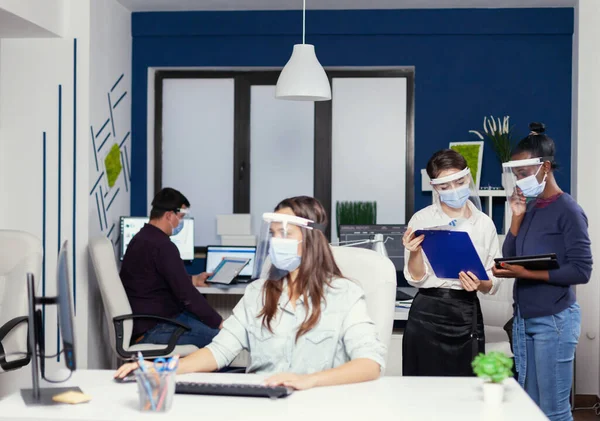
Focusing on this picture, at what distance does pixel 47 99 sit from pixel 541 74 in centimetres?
332

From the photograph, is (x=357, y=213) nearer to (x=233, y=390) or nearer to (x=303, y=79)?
(x=303, y=79)

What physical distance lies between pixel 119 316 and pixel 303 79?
5.21 feet

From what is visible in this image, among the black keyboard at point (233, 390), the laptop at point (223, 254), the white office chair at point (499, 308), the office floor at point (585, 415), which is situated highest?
the laptop at point (223, 254)

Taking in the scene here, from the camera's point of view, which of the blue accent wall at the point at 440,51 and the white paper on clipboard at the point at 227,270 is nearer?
the white paper on clipboard at the point at 227,270

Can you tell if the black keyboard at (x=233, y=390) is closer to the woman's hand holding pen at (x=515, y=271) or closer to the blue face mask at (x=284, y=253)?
the blue face mask at (x=284, y=253)

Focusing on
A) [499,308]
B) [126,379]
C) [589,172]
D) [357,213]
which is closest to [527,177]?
[126,379]

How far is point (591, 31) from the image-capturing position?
→ 5.19 m

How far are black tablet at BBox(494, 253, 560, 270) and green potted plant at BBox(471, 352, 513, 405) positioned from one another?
2.89ft

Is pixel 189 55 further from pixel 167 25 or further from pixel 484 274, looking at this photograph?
pixel 484 274

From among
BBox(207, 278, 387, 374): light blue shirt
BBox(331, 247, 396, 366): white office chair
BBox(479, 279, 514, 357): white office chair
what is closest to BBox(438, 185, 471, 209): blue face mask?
BBox(331, 247, 396, 366): white office chair

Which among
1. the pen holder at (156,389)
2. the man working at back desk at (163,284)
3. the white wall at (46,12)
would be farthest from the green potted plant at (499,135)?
the pen holder at (156,389)

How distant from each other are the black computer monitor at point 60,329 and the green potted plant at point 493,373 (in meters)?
1.04

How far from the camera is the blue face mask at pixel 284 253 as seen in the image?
2.46 m

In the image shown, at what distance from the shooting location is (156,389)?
199 centimetres
